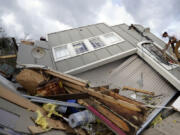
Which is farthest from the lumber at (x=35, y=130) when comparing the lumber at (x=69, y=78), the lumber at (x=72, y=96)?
the lumber at (x=69, y=78)

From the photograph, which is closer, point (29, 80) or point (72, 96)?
point (72, 96)

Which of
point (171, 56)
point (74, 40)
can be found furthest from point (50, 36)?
point (171, 56)

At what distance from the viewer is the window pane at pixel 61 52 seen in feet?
22.8

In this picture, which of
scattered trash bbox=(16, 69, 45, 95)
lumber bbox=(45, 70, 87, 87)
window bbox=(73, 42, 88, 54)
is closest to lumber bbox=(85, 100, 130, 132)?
lumber bbox=(45, 70, 87, 87)

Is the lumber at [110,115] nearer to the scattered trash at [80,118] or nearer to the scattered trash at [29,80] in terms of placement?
the scattered trash at [80,118]

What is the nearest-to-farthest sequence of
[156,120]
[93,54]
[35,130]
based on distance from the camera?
[35,130]
[156,120]
[93,54]

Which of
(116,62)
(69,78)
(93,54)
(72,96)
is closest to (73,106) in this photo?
(72,96)

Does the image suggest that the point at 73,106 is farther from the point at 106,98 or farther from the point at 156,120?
the point at 156,120

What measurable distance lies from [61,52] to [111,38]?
160 inches

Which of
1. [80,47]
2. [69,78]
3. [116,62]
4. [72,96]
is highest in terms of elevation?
[80,47]

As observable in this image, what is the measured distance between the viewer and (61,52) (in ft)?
23.8

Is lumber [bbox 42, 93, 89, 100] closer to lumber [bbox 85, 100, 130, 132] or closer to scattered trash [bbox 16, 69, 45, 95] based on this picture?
lumber [bbox 85, 100, 130, 132]

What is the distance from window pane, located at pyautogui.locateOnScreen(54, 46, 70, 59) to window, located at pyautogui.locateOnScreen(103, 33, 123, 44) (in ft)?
10.4

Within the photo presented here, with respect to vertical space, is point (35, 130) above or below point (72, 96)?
below
